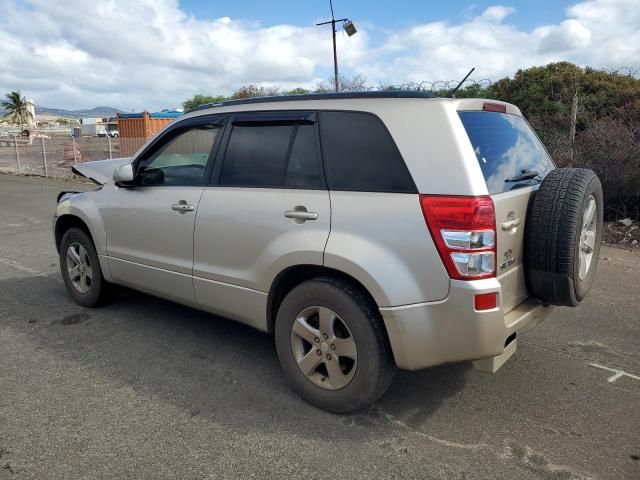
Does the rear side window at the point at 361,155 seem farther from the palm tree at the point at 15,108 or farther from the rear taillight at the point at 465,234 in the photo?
the palm tree at the point at 15,108

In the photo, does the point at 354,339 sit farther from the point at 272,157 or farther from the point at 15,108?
the point at 15,108

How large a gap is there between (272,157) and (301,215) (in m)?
0.53

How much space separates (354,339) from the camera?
9.55ft

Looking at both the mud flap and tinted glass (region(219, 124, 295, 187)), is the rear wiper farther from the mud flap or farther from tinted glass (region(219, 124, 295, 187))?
tinted glass (region(219, 124, 295, 187))

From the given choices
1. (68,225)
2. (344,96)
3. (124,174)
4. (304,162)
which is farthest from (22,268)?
(344,96)

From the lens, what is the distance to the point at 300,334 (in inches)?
125

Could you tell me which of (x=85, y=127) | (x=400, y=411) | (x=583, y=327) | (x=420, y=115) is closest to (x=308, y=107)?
(x=420, y=115)

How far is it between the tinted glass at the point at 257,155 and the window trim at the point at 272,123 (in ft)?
0.07

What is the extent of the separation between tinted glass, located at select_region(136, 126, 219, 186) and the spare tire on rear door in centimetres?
221

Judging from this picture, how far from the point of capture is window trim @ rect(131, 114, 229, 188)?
12.2 ft

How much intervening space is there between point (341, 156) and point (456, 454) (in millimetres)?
1736

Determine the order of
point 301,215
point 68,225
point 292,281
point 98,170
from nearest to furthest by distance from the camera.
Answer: point 301,215 → point 292,281 → point 98,170 → point 68,225

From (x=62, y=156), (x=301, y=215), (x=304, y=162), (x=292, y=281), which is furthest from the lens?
(x=62, y=156)

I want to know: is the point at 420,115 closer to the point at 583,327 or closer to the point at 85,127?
the point at 583,327
